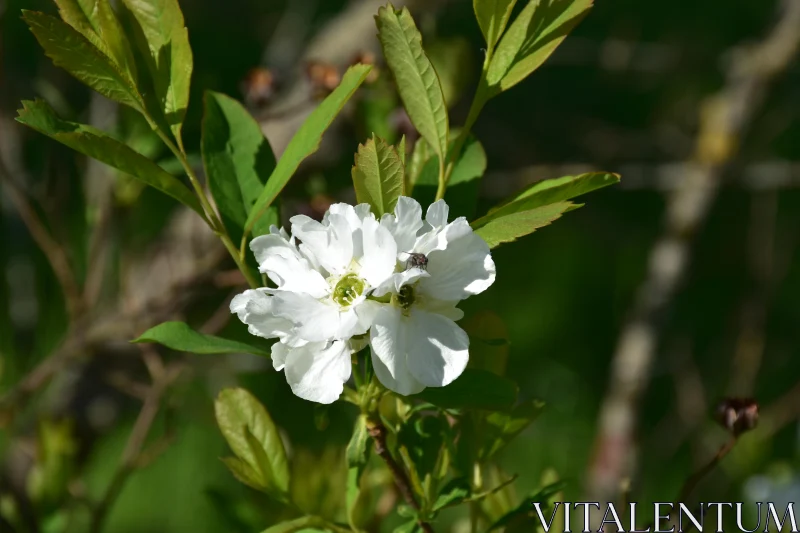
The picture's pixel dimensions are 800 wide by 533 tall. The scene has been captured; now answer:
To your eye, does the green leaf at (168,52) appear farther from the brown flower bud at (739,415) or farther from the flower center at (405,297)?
the brown flower bud at (739,415)

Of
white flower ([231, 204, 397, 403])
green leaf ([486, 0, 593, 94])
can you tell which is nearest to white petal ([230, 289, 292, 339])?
white flower ([231, 204, 397, 403])

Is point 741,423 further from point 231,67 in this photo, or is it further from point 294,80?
point 231,67

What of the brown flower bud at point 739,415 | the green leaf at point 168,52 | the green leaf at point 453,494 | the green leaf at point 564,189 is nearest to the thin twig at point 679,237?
the brown flower bud at point 739,415

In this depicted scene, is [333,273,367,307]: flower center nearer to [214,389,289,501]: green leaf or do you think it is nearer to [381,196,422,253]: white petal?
[381,196,422,253]: white petal

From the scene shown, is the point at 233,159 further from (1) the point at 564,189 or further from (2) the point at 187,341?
(1) the point at 564,189

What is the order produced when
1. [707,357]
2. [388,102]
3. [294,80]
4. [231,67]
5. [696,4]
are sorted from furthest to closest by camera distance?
[696,4] → [231,67] → [707,357] → [294,80] → [388,102]

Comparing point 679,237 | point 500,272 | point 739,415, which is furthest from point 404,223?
point 500,272

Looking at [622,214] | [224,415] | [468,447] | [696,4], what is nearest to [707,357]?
[622,214]
